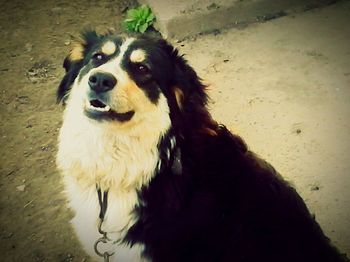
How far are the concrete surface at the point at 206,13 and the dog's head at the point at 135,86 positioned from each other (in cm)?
213

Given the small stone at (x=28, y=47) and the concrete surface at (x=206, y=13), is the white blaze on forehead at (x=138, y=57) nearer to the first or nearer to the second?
the concrete surface at (x=206, y=13)

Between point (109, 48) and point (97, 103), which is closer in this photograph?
point (97, 103)

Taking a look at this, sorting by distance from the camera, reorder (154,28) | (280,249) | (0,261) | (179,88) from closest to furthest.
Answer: (280,249), (179,88), (0,261), (154,28)

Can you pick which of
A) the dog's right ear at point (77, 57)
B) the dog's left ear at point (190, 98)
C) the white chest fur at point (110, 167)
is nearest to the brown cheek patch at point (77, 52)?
the dog's right ear at point (77, 57)

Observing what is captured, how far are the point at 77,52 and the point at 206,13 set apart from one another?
2.34m

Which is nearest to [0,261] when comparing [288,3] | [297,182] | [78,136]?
[78,136]

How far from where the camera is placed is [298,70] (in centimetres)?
425

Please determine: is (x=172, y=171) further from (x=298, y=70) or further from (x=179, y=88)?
(x=298, y=70)

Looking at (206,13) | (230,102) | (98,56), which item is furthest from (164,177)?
(206,13)

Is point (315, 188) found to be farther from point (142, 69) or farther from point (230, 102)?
point (142, 69)

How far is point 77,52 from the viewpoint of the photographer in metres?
2.65

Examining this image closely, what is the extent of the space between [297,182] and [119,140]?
5.46 ft

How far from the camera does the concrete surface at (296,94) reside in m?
3.33

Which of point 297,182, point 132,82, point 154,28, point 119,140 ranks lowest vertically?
point 297,182
